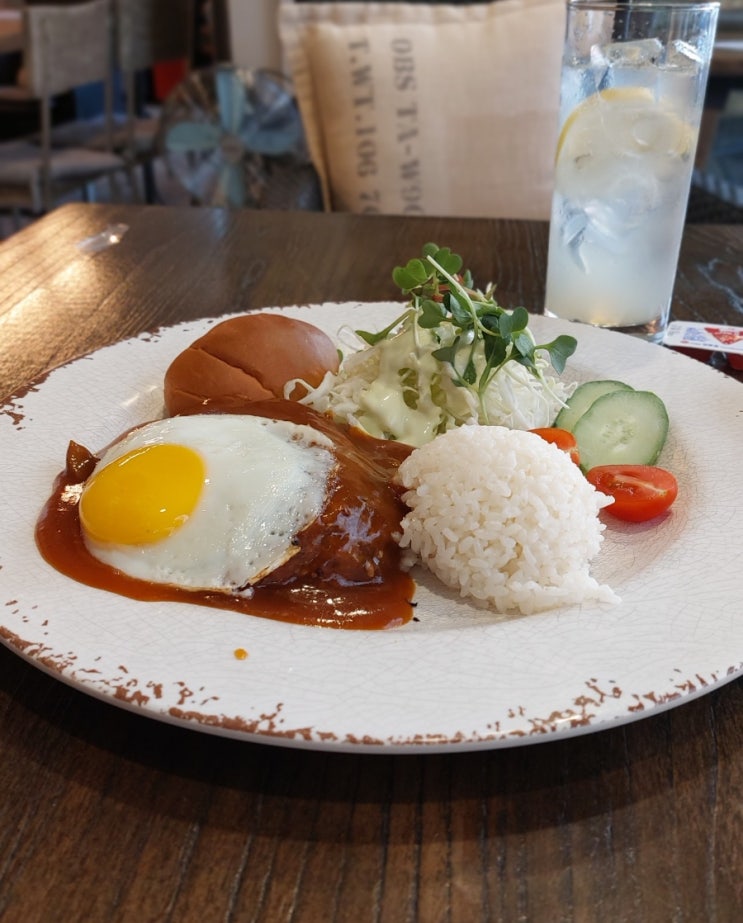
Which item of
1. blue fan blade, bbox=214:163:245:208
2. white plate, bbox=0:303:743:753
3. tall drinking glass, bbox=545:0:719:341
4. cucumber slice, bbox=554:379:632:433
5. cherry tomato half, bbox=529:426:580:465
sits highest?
tall drinking glass, bbox=545:0:719:341

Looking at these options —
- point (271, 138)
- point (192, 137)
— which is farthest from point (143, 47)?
point (271, 138)

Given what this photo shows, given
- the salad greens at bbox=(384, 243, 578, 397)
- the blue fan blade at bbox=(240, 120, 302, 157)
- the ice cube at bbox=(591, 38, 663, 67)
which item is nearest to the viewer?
the salad greens at bbox=(384, 243, 578, 397)

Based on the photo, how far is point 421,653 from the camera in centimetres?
103

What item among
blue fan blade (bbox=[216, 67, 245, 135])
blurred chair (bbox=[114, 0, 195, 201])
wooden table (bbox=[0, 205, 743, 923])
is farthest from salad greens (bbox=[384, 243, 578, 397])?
blurred chair (bbox=[114, 0, 195, 201])

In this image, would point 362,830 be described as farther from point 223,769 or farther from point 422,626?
point 422,626

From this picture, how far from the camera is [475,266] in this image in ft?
8.69

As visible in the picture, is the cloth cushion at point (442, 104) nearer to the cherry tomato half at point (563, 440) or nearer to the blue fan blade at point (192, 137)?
the blue fan blade at point (192, 137)

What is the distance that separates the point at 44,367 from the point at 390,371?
2.69 feet

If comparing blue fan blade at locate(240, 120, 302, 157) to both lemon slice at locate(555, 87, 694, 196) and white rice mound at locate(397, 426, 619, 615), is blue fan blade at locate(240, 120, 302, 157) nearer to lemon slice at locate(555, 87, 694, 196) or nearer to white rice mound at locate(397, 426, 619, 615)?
lemon slice at locate(555, 87, 694, 196)

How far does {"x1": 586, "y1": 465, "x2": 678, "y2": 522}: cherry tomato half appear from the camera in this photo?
1.42 meters

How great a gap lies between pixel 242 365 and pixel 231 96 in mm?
3200

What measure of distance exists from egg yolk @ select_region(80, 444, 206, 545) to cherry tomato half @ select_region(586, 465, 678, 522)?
0.68 metres

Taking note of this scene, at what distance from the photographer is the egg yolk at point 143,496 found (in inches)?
48.6

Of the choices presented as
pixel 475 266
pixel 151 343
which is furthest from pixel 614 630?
pixel 475 266
